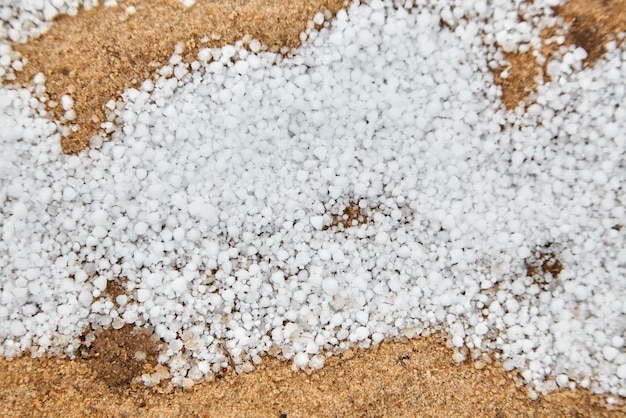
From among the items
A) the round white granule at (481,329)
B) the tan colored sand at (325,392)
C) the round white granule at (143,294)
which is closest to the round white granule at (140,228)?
the round white granule at (143,294)

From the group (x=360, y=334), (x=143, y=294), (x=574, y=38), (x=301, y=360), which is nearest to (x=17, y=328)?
(x=143, y=294)

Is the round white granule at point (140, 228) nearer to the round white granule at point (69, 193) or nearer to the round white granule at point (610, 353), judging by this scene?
the round white granule at point (69, 193)

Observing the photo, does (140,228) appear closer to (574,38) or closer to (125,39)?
(125,39)

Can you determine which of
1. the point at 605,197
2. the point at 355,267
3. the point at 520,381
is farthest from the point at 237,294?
the point at 605,197

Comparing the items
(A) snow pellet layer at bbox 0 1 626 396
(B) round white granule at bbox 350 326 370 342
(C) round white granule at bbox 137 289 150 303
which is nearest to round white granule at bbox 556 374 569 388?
(A) snow pellet layer at bbox 0 1 626 396

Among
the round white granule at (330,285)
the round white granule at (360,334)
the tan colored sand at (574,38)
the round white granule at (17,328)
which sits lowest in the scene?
the round white granule at (360,334)

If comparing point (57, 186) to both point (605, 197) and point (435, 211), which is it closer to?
point (435, 211)

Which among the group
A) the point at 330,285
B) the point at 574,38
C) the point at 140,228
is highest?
the point at 574,38

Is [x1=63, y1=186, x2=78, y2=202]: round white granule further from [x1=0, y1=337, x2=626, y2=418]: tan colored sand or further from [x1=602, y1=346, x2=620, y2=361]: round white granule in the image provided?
[x1=602, y1=346, x2=620, y2=361]: round white granule

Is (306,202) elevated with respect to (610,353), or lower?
elevated
